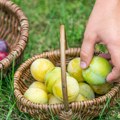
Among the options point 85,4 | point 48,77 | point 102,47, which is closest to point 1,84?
point 48,77

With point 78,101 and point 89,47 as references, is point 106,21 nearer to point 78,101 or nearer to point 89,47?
point 89,47

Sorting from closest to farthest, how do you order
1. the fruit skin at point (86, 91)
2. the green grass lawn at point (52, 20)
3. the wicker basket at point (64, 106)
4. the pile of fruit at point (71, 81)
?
the wicker basket at point (64, 106), the pile of fruit at point (71, 81), the fruit skin at point (86, 91), the green grass lawn at point (52, 20)

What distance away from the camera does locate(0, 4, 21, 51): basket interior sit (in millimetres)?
2352

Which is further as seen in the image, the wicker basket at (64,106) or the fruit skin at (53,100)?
the fruit skin at (53,100)

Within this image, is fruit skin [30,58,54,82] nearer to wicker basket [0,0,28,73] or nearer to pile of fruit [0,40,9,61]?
wicker basket [0,0,28,73]

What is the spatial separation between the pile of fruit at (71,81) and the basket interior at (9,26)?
40 cm

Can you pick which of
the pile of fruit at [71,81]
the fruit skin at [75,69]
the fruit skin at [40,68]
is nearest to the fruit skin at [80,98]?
the pile of fruit at [71,81]

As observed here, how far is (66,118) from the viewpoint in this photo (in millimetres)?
1759

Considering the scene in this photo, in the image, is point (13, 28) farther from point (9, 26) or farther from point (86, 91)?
point (86, 91)

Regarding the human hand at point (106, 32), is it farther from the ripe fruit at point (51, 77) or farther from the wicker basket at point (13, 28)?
the wicker basket at point (13, 28)

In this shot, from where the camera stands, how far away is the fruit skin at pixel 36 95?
185 cm

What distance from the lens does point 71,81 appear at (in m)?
1.80

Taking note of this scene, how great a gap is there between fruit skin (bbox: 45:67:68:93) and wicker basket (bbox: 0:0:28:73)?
0.73ft

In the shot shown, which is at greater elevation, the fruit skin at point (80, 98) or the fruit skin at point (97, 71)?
the fruit skin at point (97, 71)
